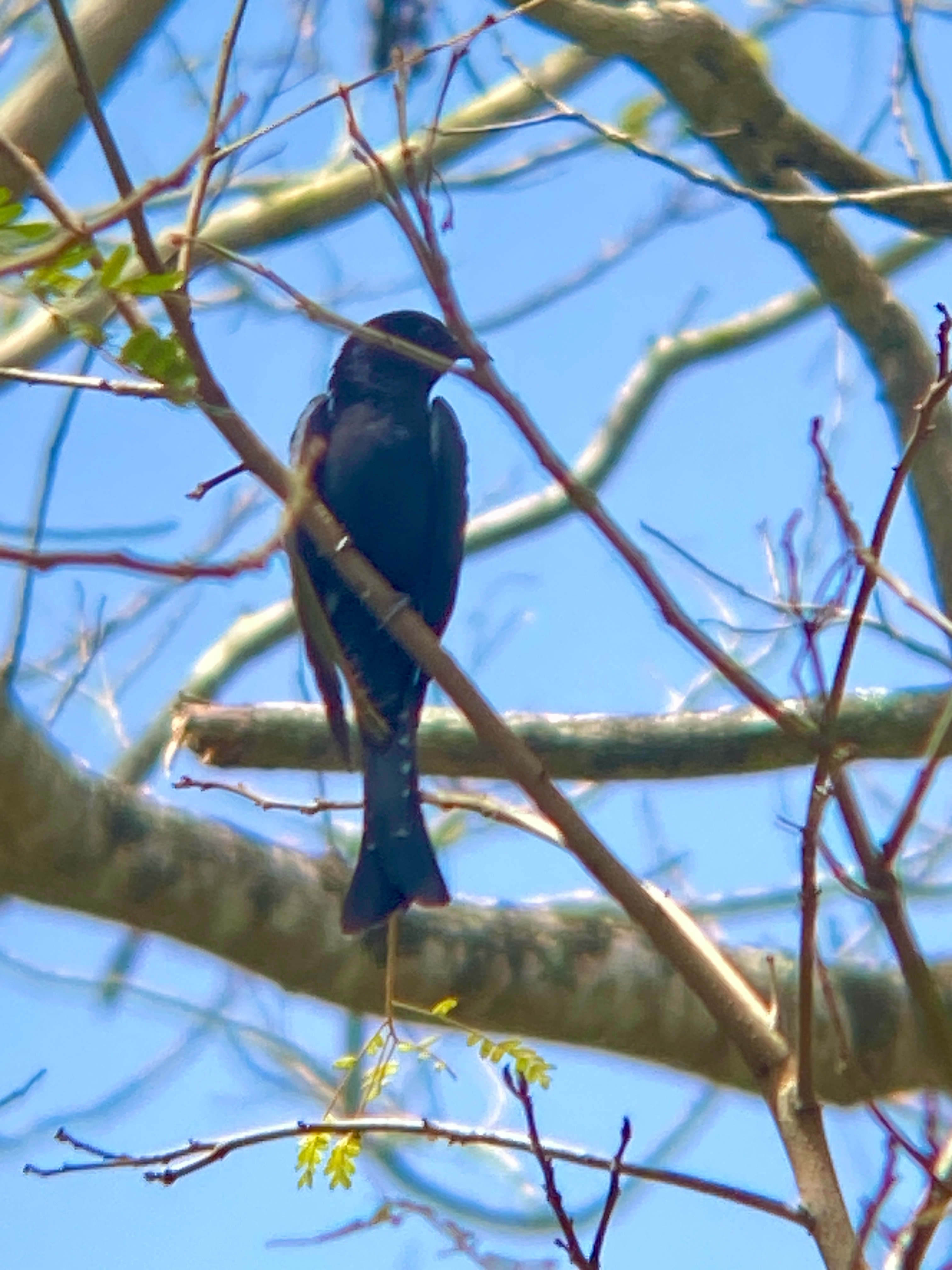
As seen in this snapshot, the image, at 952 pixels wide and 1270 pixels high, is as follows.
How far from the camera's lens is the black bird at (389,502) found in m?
2.44

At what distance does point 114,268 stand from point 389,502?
63.4 inches

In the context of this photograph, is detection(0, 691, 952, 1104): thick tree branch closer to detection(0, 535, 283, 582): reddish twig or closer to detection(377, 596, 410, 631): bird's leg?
detection(377, 596, 410, 631): bird's leg

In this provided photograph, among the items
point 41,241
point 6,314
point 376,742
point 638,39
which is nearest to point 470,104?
point 6,314

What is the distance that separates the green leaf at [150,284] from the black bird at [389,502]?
1.24 metres

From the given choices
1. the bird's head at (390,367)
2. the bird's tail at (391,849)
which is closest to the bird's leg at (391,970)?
the bird's tail at (391,849)

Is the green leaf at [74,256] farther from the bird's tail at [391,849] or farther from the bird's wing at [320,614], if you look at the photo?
the bird's tail at [391,849]

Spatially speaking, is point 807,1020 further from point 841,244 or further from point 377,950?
point 841,244

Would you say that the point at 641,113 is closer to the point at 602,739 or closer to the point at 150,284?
the point at 602,739

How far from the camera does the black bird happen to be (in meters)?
2.44

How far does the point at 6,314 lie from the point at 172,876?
2.69m

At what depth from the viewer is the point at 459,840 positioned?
195 inches

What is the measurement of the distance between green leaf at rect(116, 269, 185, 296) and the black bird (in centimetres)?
124

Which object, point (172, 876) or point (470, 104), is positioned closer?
point (172, 876)

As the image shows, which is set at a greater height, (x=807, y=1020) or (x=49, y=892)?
(x=49, y=892)
